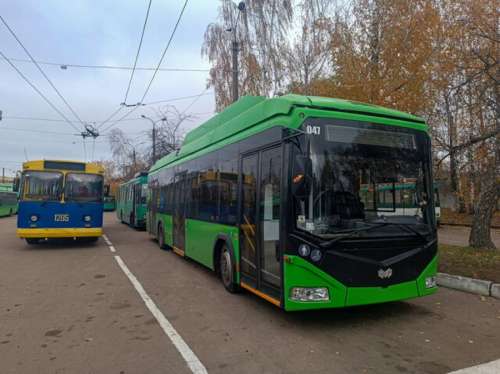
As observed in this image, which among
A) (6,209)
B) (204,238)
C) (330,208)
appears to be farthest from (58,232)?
(6,209)

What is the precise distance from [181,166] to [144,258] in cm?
308

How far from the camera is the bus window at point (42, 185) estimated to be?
12.4 meters

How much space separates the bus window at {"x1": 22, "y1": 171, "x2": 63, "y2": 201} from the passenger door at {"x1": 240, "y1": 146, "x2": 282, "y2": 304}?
29.2 feet

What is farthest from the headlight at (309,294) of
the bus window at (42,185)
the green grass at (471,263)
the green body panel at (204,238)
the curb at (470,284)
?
the bus window at (42,185)

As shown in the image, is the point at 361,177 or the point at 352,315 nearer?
the point at 361,177

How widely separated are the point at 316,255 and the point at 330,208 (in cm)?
62

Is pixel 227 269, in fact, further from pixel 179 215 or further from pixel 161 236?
pixel 161 236

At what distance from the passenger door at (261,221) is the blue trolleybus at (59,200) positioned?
28.4 ft

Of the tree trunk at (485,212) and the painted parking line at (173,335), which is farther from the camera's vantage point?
the tree trunk at (485,212)

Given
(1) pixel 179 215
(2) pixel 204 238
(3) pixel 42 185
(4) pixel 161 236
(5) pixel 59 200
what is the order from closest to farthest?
(2) pixel 204 238 → (1) pixel 179 215 → (3) pixel 42 185 → (5) pixel 59 200 → (4) pixel 161 236

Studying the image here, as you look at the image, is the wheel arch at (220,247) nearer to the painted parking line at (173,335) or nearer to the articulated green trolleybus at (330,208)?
the articulated green trolleybus at (330,208)

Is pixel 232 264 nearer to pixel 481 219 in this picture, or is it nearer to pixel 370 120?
pixel 370 120

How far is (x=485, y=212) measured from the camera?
32.0 ft

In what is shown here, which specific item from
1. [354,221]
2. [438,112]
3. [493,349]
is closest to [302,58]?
[438,112]
